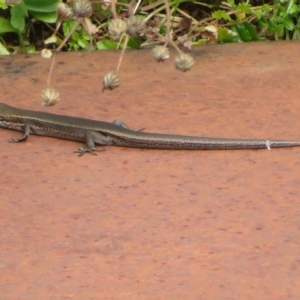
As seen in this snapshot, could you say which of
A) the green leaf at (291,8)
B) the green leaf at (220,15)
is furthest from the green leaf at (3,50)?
the green leaf at (291,8)

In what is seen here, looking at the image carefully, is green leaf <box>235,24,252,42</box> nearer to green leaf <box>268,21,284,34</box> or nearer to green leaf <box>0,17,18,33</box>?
green leaf <box>268,21,284,34</box>

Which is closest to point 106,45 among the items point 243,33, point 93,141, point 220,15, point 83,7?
point 220,15

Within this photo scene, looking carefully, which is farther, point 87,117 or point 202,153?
point 87,117

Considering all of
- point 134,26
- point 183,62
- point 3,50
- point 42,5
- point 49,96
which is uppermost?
point 134,26

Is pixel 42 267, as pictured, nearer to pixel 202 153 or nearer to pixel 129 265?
pixel 129 265

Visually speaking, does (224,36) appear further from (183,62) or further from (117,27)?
(117,27)

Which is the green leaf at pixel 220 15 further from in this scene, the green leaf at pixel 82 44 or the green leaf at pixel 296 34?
the green leaf at pixel 82 44

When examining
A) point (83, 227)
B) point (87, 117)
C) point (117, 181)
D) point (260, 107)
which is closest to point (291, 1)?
point (260, 107)
